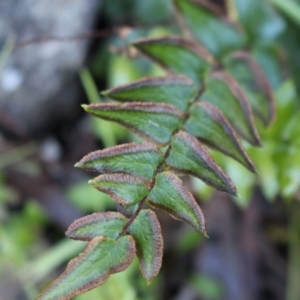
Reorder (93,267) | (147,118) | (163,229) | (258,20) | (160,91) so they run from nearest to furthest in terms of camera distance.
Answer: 1. (93,267)
2. (147,118)
3. (160,91)
4. (258,20)
5. (163,229)


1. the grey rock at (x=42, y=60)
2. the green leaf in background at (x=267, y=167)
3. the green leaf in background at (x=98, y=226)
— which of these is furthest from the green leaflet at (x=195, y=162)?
the grey rock at (x=42, y=60)

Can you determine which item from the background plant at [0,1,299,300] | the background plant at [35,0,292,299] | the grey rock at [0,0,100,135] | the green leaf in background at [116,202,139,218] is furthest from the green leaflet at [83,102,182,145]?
the grey rock at [0,0,100,135]

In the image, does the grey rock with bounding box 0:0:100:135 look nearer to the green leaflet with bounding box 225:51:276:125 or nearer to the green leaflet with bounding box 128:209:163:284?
the green leaflet with bounding box 225:51:276:125

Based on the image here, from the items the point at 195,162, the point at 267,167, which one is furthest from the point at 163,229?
the point at 195,162

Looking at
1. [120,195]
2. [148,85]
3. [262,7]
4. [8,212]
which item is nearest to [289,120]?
[262,7]

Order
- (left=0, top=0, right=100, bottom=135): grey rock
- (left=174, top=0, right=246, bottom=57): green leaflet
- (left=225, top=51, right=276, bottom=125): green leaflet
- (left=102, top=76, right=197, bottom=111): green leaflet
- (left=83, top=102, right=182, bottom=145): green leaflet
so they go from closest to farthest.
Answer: (left=83, top=102, right=182, bottom=145): green leaflet, (left=102, top=76, right=197, bottom=111): green leaflet, (left=225, top=51, right=276, bottom=125): green leaflet, (left=174, top=0, right=246, bottom=57): green leaflet, (left=0, top=0, right=100, bottom=135): grey rock

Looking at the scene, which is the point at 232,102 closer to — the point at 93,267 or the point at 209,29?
the point at 209,29

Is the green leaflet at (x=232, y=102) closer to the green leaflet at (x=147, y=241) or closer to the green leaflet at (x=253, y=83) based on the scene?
the green leaflet at (x=253, y=83)

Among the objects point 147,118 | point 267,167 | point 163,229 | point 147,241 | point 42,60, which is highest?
point 42,60
